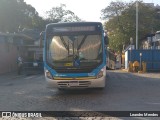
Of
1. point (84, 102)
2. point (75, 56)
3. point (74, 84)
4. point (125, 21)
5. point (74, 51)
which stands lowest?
point (84, 102)

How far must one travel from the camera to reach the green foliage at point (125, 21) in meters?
57.1

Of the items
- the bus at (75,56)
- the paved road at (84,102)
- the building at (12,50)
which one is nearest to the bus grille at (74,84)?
the bus at (75,56)

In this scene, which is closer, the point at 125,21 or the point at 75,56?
the point at 75,56

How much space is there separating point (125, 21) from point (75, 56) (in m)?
44.2

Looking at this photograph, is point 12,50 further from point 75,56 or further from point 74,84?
point 74,84

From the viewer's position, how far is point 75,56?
14.5 metres

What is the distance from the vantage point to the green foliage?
57.1 m

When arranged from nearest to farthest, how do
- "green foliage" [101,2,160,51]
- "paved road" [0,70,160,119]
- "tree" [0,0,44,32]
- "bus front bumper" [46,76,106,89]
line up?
"paved road" [0,70,160,119] → "bus front bumper" [46,76,106,89] → "tree" [0,0,44,32] → "green foliage" [101,2,160,51]

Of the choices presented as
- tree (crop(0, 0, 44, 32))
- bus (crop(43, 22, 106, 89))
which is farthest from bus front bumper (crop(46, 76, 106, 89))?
tree (crop(0, 0, 44, 32))

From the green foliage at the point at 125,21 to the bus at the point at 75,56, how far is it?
4207 cm

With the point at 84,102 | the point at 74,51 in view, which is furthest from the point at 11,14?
the point at 84,102

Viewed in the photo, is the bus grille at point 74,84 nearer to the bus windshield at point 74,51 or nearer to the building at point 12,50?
the bus windshield at point 74,51

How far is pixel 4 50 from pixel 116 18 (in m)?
27.5

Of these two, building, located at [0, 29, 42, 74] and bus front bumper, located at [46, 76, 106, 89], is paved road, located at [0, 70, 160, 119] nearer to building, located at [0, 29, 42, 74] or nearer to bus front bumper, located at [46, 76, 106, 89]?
bus front bumper, located at [46, 76, 106, 89]
